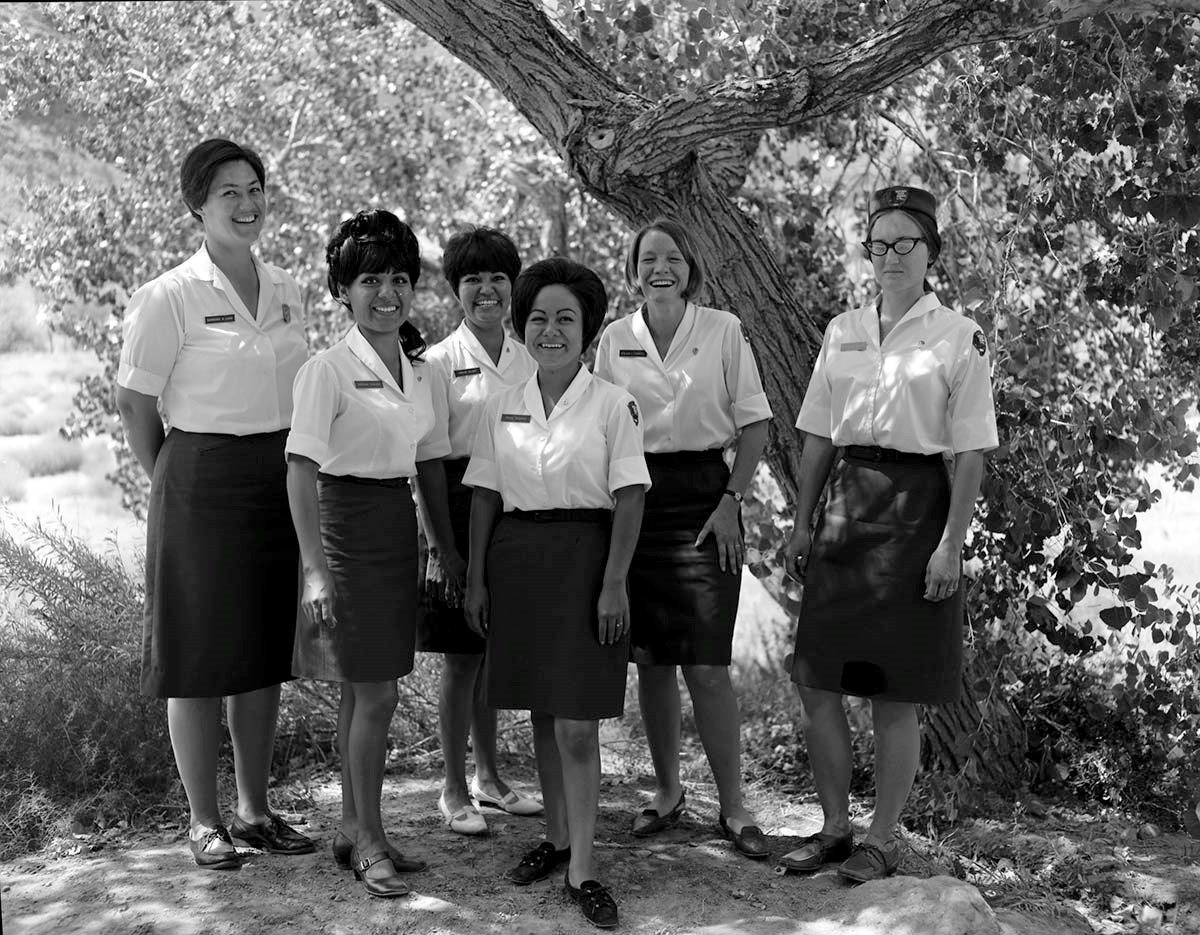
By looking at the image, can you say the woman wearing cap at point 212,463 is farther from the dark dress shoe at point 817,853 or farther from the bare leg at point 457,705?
the dark dress shoe at point 817,853

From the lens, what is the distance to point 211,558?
152 inches

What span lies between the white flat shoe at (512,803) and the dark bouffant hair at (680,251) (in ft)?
5.75

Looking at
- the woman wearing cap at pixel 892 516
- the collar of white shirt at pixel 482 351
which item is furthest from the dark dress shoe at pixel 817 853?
the collar of white shirt at pixel 482 351

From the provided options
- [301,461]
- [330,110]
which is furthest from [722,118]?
[330,110]

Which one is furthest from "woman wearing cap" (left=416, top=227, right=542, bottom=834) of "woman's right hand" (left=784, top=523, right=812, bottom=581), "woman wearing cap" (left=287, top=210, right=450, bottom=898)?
"woman's right hand" (left=784, top=523, right=812, bottom=581)

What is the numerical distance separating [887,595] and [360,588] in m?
1.47

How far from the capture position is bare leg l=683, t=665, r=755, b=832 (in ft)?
13.3

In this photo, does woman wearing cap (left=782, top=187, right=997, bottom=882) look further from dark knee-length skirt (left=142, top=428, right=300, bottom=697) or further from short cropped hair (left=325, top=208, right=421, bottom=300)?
dark knee-length skirt (left=142, top=428, right=300, bottom=697)

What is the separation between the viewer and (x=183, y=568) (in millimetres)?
3861

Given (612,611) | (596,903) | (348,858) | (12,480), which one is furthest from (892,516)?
(12,480)

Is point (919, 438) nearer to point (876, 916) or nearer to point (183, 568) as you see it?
point (876, 916)

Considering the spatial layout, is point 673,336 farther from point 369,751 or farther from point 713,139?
point 369,751

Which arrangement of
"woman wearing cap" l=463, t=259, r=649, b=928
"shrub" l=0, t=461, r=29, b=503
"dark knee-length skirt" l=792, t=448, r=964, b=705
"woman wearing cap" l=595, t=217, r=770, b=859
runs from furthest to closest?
"shrub" l=0, t=461, r=29, b=503 → "woman wearing cap" l=595, t=217, r=770, b=859 → "dark knee-length skirt" l=792, t=448, r=964, b=705 → "woman wearing cap" l=463, t=259, r=649, b=928

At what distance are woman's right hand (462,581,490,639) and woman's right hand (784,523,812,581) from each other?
0.94 m
